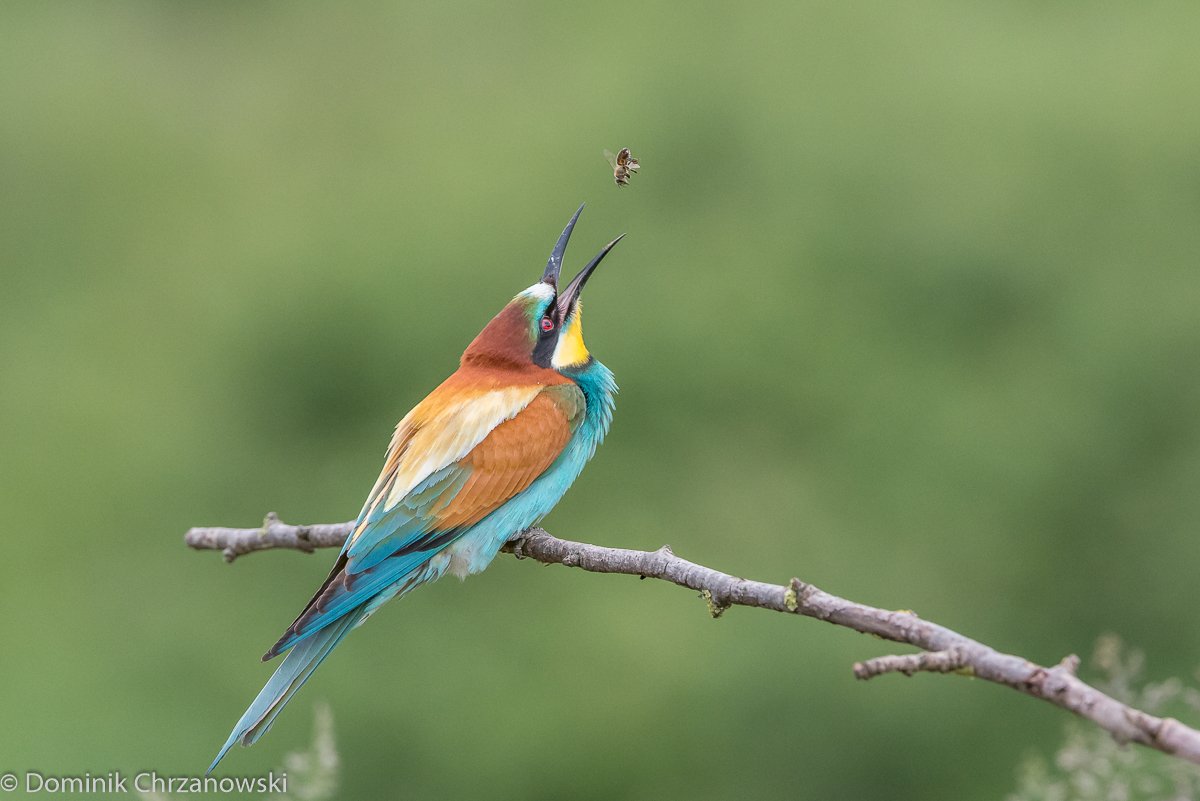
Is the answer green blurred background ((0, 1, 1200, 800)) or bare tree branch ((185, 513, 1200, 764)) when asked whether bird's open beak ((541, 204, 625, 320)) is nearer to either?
bare tree branch ((185, 513, 1200, 764))

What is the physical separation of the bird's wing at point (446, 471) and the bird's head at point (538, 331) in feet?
0.45

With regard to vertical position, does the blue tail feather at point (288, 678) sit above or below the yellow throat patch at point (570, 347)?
below

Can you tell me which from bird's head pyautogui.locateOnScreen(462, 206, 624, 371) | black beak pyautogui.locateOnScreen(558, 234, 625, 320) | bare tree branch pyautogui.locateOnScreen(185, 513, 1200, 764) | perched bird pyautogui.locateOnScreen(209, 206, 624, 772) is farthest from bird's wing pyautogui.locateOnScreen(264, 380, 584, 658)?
bare tree branch pyautogui.locateOnScreen(185, 513, 1200, 764)

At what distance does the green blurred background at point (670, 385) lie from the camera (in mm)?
5664

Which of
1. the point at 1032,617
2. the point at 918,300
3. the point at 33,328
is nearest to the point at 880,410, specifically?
the point at 918,300

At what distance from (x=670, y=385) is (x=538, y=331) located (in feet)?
9.03

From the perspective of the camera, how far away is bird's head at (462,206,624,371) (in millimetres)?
3623

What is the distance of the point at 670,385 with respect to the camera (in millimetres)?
6375

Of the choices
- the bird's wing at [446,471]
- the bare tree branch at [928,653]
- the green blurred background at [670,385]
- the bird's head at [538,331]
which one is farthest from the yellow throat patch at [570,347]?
the green blurred background at [670,385]

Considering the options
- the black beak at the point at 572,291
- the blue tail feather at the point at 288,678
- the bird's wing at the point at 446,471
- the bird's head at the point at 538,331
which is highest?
the black beak at the point at 572,291

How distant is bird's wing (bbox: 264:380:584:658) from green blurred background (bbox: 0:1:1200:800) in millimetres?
2321

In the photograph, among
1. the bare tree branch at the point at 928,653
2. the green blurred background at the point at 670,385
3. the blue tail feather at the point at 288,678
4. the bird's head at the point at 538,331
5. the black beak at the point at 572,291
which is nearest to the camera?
the bare tree branch at the point at 928,653

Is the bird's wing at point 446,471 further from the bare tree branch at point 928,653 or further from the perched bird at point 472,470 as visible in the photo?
the bare tree branch at point 928,653

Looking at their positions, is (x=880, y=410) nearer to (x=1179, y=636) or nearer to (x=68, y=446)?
(x=1179, y=636)
